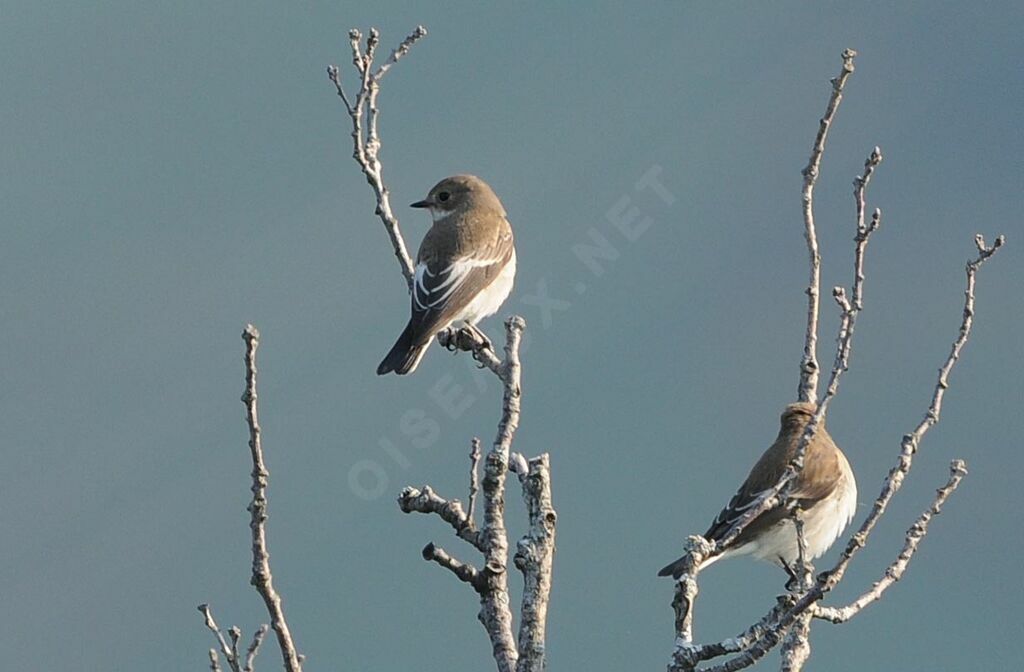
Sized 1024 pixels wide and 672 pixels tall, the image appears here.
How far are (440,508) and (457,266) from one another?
569 cm

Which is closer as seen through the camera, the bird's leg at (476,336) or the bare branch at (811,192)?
the bare branch at (811,192)

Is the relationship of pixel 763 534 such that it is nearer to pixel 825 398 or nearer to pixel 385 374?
pixel 385 374

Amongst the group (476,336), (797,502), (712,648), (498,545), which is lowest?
(712,648)

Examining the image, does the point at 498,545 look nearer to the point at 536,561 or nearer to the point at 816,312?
the point at 536,561

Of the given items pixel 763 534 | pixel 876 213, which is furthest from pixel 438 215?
pixel 876 213

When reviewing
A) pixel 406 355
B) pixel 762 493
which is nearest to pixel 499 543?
pixel 762 493

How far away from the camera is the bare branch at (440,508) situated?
16.1ft

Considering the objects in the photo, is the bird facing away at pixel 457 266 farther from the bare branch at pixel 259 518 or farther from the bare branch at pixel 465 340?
the bare branch at pixel 259 518

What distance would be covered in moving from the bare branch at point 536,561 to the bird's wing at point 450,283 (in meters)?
4.83

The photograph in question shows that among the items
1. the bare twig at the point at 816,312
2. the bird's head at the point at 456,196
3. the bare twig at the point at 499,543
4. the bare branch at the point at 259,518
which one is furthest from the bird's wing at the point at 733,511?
the bare branch at the point at 259,518

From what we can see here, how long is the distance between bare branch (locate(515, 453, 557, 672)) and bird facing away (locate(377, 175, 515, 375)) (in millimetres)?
4829

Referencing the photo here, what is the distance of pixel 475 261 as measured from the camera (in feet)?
35.3

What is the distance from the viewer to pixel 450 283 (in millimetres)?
10289

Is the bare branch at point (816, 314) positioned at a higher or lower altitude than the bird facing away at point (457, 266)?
lower
